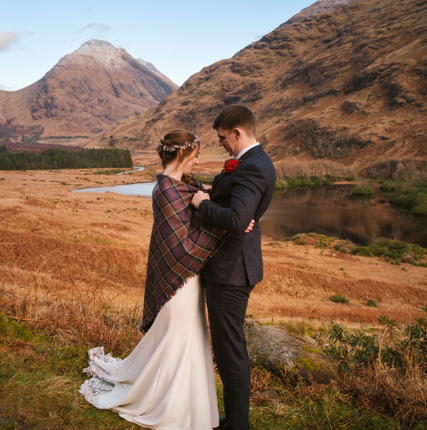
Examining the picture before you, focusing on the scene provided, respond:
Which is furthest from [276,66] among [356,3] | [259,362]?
[259,362]

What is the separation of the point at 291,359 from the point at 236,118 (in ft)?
8.66

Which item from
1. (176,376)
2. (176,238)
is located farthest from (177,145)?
(176,376)

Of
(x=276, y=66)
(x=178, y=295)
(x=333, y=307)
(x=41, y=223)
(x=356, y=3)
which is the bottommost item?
(x=333, y=307)

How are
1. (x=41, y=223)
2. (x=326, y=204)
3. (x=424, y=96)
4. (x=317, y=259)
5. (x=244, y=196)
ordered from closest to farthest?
(x=244, y=196) → (x=41, y=223) → (x=317, y=259) → (x=326, y=204) → (x=424, y=96)

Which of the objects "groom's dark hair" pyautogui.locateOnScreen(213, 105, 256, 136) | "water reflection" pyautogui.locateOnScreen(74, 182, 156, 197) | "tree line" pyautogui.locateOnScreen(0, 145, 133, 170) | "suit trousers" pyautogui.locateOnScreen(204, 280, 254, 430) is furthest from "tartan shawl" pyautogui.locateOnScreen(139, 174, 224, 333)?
"tree line" pyautogui.locateOnScreen(0, 145, 133, 170)

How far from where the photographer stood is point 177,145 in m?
2.67

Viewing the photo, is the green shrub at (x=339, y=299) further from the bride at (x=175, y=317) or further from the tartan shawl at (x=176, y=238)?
the tartan shawl at (x=176, y=238)

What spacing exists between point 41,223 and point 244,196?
17401mm

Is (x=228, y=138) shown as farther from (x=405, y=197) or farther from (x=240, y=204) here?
(x=405, y=197)

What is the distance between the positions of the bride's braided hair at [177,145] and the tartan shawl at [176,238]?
18 centimetres

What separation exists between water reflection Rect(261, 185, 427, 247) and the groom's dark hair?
92.3 feet

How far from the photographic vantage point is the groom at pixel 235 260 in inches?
93.3

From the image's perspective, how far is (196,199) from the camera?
8.09ft

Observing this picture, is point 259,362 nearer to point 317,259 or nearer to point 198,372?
point 198,372
